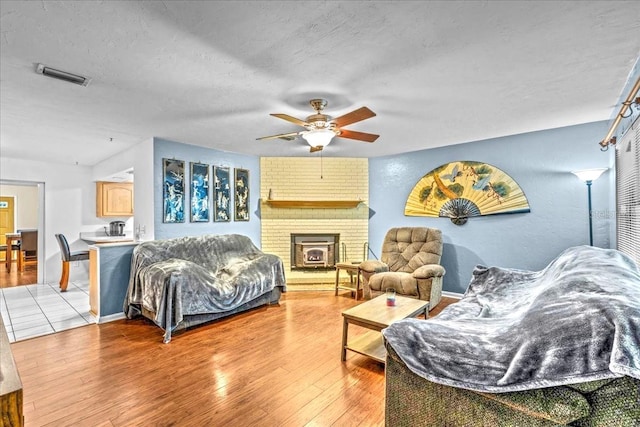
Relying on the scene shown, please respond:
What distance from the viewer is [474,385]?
1.25 metres

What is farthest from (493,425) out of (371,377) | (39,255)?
(39,255)

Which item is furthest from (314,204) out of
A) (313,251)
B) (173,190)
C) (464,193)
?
(464,193)

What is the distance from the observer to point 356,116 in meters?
2.43

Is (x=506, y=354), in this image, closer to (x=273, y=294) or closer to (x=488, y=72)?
(x=488, y=72)

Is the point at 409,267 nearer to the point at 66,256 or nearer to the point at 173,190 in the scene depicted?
the point at 173,190

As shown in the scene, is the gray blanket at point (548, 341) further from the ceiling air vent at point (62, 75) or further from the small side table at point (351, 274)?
the ceiling air vent at point (62, 75)

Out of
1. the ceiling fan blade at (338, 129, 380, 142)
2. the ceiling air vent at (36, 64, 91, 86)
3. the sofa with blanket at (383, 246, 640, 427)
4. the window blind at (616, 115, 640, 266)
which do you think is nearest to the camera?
the sofa with blanket at (383, 246, 640, 427)

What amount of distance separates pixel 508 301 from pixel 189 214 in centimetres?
398

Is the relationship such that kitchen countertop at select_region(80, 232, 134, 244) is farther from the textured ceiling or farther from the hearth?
the hearth

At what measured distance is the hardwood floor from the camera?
1.85 m

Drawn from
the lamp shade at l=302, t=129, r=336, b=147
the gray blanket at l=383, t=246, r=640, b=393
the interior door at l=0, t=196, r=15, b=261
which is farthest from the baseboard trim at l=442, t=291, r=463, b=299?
the interior door at l=0, t=196, r=15, b=261

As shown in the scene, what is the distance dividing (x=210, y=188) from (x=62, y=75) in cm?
248

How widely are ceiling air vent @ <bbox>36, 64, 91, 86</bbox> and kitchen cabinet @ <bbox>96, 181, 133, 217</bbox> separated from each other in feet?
14.1

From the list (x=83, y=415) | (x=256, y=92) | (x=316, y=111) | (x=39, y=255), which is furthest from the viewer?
(x=39, y=255)
